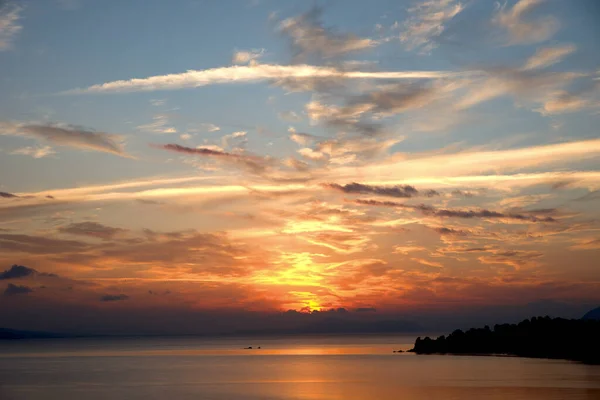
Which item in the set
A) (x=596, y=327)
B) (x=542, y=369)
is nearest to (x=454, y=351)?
(x=596, y=327)

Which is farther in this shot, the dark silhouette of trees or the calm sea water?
the dark silhouette of trees

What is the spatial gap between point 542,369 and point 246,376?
1720 inches

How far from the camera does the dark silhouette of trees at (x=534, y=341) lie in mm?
117250

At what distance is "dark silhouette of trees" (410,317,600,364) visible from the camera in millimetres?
117250

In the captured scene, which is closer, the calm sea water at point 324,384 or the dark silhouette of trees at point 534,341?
the calm sea water at point 324,384

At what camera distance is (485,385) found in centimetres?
7731

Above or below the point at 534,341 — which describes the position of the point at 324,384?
below

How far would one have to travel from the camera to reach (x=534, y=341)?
132000 mm

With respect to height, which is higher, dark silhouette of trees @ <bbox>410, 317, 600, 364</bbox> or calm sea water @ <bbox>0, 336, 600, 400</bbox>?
→ dark silhouette of trees @ <bbox>410, 317, 600, 364</bbox>

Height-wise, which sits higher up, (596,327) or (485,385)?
(596,327)

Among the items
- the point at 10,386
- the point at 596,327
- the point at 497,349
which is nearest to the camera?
the point at 10,386

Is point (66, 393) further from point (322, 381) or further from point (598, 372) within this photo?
point (598, 372)

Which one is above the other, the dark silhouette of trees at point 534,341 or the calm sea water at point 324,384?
the dark silhouette of trees at point 534,341

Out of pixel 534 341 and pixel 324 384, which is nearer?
pixel 324 384
